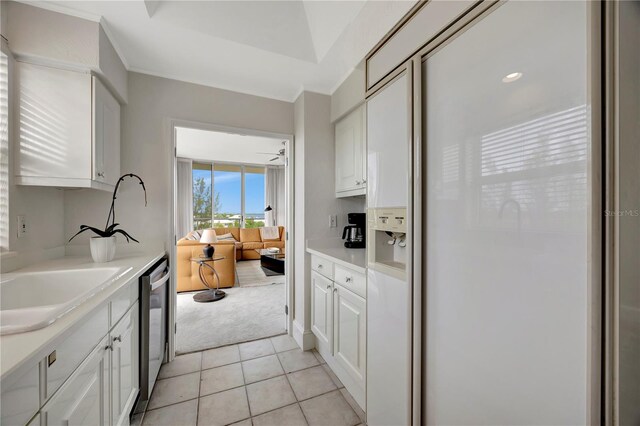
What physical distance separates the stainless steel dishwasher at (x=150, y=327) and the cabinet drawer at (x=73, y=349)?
560mm

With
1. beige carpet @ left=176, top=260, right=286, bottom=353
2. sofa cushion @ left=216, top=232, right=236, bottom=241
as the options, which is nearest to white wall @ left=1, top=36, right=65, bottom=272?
beige carpet @ left=176, top=260, right=286, bottom=353

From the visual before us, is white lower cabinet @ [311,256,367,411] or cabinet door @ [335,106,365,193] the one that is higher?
cabinet door @ [335,106,365,193]

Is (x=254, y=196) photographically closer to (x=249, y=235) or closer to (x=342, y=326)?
(x=249, y=235)

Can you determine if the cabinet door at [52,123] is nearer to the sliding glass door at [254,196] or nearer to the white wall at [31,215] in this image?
the white wall at [31,215]

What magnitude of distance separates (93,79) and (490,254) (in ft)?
7.97

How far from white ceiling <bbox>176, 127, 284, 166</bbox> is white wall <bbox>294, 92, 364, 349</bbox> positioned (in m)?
1.94

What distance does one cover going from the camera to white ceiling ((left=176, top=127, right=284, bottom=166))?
4773 mm

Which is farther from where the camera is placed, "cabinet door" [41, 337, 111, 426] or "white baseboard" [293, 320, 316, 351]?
"white baseboard" [293, 320, 316, 351]

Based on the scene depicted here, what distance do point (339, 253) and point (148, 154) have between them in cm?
186

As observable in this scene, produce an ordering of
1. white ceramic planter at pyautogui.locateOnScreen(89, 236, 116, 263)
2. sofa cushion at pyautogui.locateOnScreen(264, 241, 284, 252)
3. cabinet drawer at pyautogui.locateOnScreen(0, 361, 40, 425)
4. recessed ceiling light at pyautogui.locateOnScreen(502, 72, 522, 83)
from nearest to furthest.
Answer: cabinet drawer at pyautogui.locateOnScreen(0, 361, 40, 425), recessed ceiling light at pyautogui.locateOnScreen(502, 72, 522, 83), white ceramic planter at pyautogui.locateOnScreen(89, 236, 116, 263), sofa cushion at pyautogui.locateOnScreen(264, 241, 284, 252)

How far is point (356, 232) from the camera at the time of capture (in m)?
2.40

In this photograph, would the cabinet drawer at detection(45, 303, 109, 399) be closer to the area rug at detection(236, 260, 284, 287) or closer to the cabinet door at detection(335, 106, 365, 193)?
the cabinet door at detection(335, 106, 365, 193)

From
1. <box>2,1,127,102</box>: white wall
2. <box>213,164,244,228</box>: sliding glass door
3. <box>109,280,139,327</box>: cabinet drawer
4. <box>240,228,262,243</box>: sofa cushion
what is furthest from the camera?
<box>213,164,244,228</box>: sliding glass door

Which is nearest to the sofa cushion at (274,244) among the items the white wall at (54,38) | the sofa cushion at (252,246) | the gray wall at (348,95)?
the sofa cushion at (252,246)
